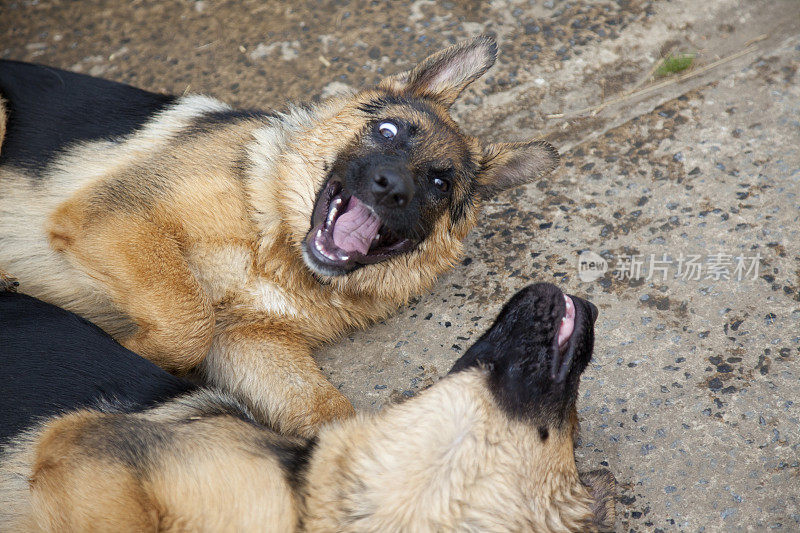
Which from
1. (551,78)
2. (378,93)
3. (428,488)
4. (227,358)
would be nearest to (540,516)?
(428,488)

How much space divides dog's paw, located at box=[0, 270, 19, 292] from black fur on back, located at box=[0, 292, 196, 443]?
8.3 inches

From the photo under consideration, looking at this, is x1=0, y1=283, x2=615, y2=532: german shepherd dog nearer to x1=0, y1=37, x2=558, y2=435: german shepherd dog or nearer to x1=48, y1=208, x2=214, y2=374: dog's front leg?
x1=48, y1=208, x2=214, y2=374: dog's front leg

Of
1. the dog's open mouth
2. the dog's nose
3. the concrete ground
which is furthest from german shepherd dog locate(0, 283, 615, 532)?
the dog's open mouth

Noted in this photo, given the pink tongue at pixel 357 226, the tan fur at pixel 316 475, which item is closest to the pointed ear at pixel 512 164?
the pink tongue at pixel 357 226

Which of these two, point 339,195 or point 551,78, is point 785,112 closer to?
point 551,78

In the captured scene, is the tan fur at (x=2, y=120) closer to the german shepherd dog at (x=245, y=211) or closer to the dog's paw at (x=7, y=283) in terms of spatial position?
the german shepherd dog at (x=245, y=211)

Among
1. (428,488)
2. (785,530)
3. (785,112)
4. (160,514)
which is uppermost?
(160,514)

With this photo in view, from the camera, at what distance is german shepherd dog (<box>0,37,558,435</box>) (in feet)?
11.2

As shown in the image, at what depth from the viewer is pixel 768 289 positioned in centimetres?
387

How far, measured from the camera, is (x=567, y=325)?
3008 millimetres

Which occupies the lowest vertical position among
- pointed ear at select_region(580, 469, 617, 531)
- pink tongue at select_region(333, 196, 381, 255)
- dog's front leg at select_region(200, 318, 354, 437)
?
pointed ear at select_region(580, 469, 617, 531)

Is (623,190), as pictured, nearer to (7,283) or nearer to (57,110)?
(57,110)

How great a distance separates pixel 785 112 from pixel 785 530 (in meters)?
2.99

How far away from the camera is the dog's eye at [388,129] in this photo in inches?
152
